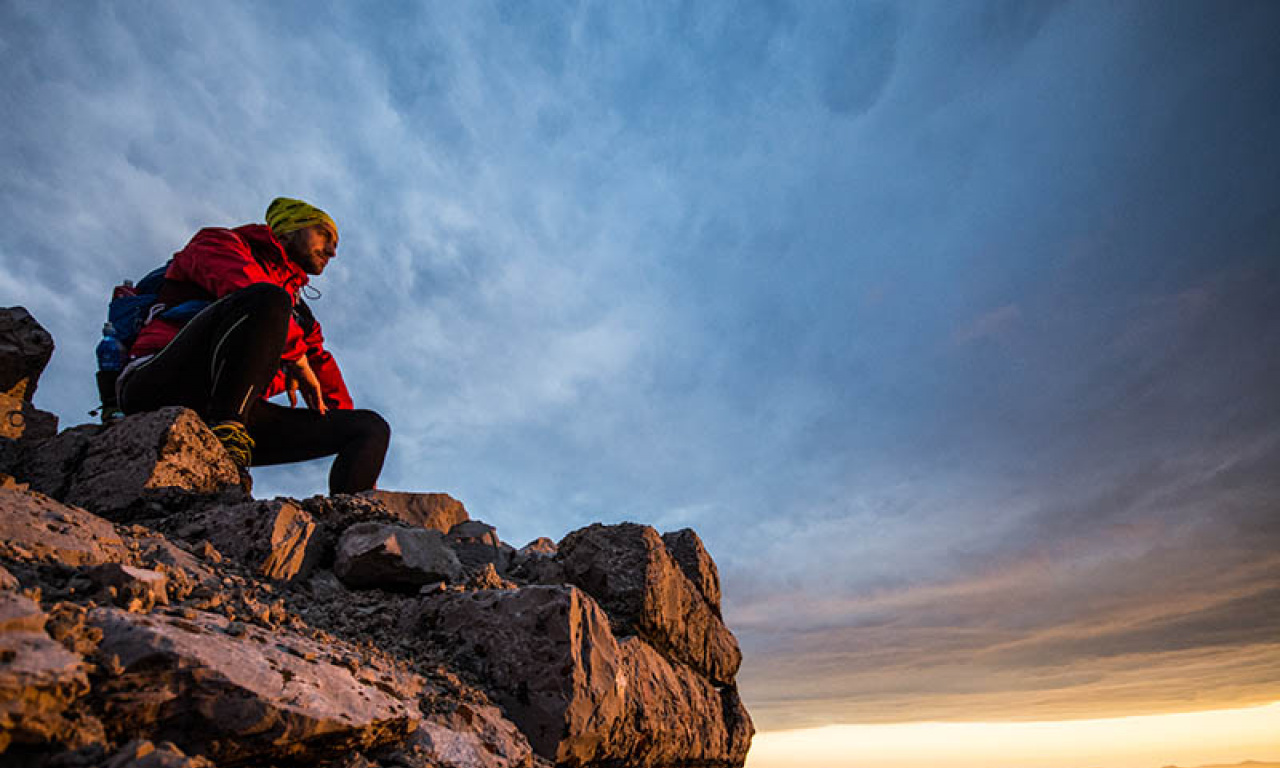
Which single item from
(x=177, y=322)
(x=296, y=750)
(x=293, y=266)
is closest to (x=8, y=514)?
(x=296, y=750)

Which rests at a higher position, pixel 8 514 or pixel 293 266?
pixel 293 266

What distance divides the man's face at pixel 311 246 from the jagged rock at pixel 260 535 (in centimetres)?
216

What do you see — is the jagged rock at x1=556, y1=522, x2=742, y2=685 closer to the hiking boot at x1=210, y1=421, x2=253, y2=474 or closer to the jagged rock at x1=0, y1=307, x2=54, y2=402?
the hiking boot at x1=210, y1=421, x2=253, y2=474

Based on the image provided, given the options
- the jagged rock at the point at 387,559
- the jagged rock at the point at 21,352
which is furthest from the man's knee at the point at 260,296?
the jagged rock at the point at 21,352

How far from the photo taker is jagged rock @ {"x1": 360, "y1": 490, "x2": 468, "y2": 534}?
5.04m

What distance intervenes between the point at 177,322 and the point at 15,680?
10.6 ft

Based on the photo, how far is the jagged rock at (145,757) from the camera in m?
1.29

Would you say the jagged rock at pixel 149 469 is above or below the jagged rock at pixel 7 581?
above

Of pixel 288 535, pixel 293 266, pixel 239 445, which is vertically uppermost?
pixel 293 266

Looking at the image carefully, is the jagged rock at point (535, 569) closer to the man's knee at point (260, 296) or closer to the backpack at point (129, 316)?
the man's knee at point (260, 296)

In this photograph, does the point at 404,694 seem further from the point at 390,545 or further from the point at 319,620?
the point at 390,545

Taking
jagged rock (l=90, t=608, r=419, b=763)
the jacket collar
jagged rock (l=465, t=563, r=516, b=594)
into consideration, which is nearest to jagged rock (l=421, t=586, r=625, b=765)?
jagged rock (l=465, t=563, r=516, b=594)

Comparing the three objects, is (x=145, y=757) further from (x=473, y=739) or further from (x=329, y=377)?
(x=329, y=377)

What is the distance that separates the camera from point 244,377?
146 inches
